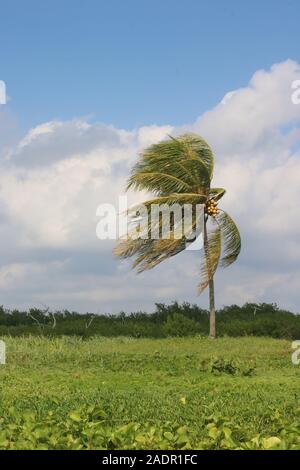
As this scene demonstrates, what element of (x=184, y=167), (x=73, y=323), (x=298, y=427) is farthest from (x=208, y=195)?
(x=298, y=427)

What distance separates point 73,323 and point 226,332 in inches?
251

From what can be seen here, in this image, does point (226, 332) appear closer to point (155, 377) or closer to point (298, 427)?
point (155, 377)

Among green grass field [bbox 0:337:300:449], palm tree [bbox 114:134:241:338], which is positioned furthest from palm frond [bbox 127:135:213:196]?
green grass field [bbox 0:337:300:449]

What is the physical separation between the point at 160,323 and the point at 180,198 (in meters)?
7.92

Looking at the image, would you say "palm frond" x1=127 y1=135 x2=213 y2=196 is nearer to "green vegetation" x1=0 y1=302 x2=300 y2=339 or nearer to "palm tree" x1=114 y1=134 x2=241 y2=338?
"palm tree" x1=114 y1=134 x2=241 y2=338

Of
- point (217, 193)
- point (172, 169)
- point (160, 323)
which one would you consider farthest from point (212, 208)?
point (160, 323)

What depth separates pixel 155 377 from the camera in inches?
603

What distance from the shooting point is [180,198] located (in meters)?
25.2

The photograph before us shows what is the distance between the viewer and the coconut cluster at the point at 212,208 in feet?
84.5

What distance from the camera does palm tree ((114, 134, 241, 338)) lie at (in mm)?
25141

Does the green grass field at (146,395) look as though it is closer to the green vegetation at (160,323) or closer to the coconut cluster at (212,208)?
the green vegetation at (160,323)

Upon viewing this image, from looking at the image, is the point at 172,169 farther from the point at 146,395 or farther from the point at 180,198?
the point at 146,395

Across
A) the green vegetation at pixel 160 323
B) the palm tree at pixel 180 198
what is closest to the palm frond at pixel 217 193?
the palm tree at pixel 180 198

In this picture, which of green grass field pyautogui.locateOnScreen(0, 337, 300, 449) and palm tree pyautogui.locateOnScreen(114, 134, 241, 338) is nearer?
green grass field pyautogui.locateOnScreen(0, 337, 300, 449)
